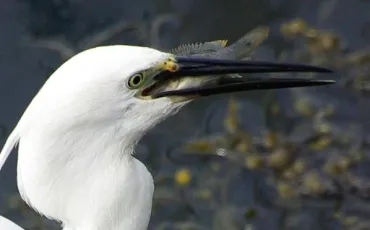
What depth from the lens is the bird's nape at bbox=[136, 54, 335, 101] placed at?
1642 millimetres

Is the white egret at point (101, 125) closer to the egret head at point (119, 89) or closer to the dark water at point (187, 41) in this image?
the egret head at point (119, 89)

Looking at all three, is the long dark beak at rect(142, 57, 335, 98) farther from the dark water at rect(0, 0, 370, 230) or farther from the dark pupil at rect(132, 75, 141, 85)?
the dark water at rect(0, 0, 370, 230)

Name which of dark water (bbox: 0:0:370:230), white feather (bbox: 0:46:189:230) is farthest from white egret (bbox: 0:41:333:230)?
dark water (bbox: 0:0:370:230)

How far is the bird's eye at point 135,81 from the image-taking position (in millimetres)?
1568

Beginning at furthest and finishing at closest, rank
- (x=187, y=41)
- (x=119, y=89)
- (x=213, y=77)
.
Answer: (x=187, y=41) → (x=213, y=77) → (x=119, y=89)

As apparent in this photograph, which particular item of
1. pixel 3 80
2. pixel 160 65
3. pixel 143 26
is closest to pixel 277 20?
pixel 143 26

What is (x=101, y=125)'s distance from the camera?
5.15ft

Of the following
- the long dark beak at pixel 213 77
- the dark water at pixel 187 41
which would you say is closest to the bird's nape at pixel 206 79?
the long dark beak at pixel 213 77

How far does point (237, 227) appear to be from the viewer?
10.2 feet

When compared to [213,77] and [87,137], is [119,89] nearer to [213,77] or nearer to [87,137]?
[87,137]

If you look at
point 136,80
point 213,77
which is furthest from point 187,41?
point 136,80

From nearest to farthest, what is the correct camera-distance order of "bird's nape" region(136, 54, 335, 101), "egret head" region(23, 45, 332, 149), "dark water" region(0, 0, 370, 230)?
"egret head" region(23, 45, 332, 149) → "bird's nape" region(136, 54, 335, 101) → "dark water" region(0, 0, 370, 230)

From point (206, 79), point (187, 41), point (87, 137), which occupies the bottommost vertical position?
point (87, 137)

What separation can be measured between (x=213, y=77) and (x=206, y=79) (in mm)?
13
